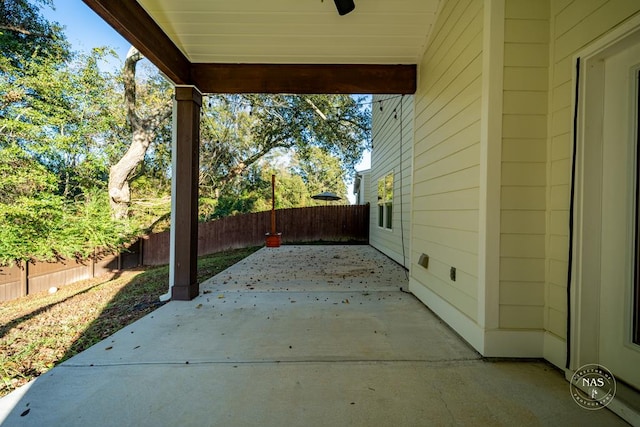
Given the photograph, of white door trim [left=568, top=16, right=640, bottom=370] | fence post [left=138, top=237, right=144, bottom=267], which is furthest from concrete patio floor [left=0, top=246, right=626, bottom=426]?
fence post [left=138, top=237, right=144, bottom=267]

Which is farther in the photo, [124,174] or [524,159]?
[124,174]

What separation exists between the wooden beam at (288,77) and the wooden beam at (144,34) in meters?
0.29

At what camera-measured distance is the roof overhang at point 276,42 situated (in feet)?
9.51

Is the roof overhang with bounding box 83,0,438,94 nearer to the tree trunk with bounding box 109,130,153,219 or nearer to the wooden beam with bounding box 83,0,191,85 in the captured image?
the wooden beam with bounding box 83,0,191,85

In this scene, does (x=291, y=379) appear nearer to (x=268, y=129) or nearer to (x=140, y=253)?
(x=140, y=253)

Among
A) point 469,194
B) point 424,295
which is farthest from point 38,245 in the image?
point 469,194

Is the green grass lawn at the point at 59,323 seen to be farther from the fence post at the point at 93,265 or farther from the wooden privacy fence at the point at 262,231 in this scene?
the wooden privacy fence at the point at 262,231

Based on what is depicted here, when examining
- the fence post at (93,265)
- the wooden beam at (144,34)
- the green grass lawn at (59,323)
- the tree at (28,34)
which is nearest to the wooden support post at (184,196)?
the wooden beam at (144,34)

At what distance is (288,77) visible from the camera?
3746 mm

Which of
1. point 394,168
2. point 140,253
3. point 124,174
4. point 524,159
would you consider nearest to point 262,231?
point 140,253

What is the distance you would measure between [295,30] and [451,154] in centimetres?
213

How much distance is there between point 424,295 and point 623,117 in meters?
2.41

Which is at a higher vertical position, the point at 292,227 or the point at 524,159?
the point at 524,159
